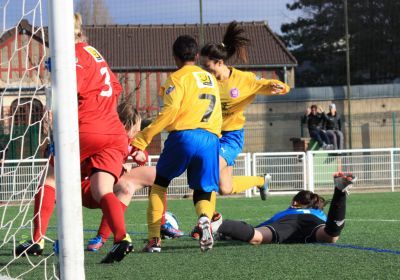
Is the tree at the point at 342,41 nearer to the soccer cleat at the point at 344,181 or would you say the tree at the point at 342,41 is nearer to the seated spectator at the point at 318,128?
the seated spectator at the point at 318,128

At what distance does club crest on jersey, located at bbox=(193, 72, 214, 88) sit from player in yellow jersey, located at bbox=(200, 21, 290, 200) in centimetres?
109

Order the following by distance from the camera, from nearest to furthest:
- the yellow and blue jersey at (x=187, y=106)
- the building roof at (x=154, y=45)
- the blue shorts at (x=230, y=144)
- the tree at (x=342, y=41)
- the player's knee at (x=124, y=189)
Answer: the yellow and blue jersey at (x=187, y=106), the player's knee at (x=124, y=189), the blue shorts at (x=230, y=144), the building roof at (x=154, y=45), the tree at (x=342, y=41)

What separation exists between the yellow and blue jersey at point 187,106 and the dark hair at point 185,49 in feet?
0.28

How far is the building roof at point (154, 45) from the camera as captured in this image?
4331 cm

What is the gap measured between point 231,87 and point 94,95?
237 centimetres

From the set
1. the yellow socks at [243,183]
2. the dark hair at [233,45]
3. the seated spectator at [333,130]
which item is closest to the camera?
the dark hair at [233,45]

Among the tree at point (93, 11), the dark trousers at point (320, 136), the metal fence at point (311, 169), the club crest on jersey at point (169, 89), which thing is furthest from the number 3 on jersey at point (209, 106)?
the tree at point (93, 11)

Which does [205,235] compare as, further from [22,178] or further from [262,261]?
[22,178]

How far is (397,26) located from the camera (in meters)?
48.0

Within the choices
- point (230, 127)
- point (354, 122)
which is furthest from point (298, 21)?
point (230, 127)

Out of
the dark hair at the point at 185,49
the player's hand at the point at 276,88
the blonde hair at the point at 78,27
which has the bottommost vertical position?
the player's hand at the point at 276,88

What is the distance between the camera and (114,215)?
6328mm

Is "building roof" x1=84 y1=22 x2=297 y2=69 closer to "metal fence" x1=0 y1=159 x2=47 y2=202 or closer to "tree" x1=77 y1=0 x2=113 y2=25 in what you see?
"tree" x1=77 y1=0 x2=113 y2=25

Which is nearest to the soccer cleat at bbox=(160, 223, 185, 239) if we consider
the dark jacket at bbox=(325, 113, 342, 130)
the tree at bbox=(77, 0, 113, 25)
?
the dark jacket at bbox=(325, 113, 342, 130)
